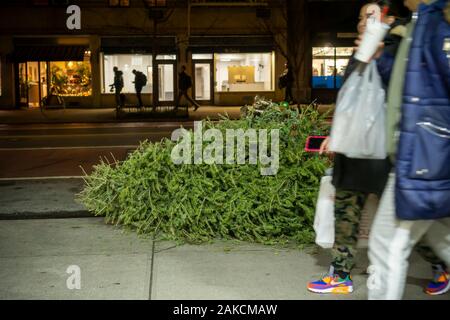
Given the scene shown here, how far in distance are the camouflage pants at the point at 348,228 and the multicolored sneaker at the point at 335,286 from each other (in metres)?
0.10

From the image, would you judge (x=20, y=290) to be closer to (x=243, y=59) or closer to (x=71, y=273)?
(x=71, y=273)

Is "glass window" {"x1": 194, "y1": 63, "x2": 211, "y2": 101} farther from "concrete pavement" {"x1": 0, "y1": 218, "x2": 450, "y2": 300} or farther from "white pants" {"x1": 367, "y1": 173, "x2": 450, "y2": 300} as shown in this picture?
"white pants" {"x1": 367, "y1": 173, "x2": 450, "y2": 300}

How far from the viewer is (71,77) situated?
3017 cm

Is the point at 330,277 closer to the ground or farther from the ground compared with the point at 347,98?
closer to the ground

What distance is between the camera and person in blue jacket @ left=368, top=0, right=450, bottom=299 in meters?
3.26

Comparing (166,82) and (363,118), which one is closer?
(363,118)

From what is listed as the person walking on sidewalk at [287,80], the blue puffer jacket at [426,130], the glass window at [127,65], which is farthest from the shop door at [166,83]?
the blue puffer jacket at [426,130]

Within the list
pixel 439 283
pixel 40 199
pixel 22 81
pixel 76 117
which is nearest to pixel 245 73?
pixel 76 117

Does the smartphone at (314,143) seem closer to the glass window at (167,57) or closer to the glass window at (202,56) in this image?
the glass window at (167,57)

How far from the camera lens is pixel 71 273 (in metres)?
4.89

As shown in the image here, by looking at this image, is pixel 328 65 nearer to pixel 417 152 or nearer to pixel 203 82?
pixel 203 82

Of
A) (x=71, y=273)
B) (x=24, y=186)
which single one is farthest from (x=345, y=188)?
(x=24, y=186)

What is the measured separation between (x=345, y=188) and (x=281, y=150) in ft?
5.98

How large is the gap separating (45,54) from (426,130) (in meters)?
27.9
